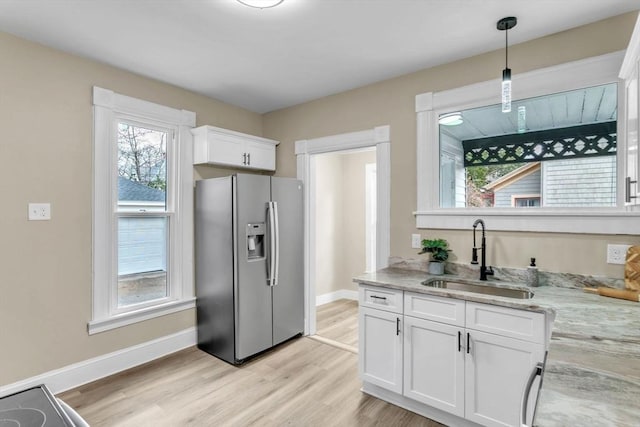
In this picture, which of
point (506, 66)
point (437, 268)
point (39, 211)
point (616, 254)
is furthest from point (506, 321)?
point (39, 211)

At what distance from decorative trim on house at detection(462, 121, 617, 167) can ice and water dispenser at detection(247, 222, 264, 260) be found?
1913mm

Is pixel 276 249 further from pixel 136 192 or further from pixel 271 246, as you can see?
pixel 136 192

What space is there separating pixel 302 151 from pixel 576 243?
258cm

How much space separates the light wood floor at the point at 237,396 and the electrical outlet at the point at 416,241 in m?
1.20

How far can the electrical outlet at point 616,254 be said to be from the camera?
6.71ft

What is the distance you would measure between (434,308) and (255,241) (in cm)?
175

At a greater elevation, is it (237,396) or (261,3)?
(261,3)

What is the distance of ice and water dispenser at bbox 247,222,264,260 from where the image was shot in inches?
123

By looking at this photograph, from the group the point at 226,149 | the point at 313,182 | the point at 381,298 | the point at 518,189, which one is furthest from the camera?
the point at 313,182

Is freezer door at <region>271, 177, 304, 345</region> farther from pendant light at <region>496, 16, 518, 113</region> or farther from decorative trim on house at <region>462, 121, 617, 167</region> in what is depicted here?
pendant light at <region>496, 16, 518, 113</region>

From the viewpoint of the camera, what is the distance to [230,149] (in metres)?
3.46

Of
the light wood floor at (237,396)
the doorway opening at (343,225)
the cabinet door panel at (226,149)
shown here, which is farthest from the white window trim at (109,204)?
the doorway opening at (343,225)

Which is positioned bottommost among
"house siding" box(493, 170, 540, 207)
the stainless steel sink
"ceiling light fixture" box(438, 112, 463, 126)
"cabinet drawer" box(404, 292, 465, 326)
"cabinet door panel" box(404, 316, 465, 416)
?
"cabinet door panel" box(404, 316, 465, 416)

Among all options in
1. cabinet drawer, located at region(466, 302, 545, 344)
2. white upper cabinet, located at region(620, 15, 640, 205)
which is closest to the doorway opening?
cabinet drawer, located at region(466, 302, 545, 344)
